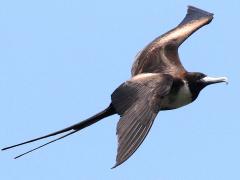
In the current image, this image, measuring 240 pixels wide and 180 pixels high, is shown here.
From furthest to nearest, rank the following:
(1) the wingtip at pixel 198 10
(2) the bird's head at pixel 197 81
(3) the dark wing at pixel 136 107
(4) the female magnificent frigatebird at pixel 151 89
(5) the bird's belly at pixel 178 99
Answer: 1. (1) the wingtip at pixel 198 10
2. (2) the bird's head at pixel 197 81
3. (5) the bird's belly at pixel 178 99
4. (4) the female magnificent frigatebird at pixel 151 89
5. (3) the dark wing at pixel 136 107

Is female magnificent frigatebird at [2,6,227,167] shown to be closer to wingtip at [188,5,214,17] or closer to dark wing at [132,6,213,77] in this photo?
dark wing at [132,6,213,77]

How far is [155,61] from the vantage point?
1302 centimetres

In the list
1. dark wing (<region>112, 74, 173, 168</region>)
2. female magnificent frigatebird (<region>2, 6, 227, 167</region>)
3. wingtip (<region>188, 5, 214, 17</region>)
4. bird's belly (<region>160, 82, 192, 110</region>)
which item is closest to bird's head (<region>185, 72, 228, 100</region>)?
female magnificent frigatebird (<region>2, 6, 227, 167</region>)

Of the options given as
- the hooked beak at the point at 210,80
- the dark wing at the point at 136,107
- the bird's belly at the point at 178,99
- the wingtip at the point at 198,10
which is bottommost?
the bird's belly at the point at 178,99

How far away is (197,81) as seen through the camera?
40.7 ft

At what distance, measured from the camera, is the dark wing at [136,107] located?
10.0 m

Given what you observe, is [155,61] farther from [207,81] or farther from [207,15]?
[207,15]

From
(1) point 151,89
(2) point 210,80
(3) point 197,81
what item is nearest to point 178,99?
(3) point 197,81

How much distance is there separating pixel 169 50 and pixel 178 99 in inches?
55.5

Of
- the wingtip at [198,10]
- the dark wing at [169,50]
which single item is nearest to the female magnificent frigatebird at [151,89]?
the dark wing at [169,50]

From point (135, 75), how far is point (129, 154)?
3162mm

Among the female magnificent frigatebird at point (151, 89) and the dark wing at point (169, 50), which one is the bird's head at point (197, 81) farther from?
the dark wing at point (169, 50)

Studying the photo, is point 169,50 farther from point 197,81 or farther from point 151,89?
point 151,89

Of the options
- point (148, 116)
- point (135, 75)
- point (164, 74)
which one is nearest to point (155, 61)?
point (135, 75)
